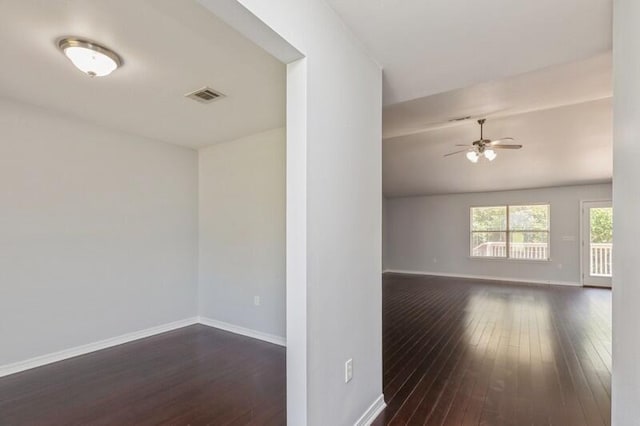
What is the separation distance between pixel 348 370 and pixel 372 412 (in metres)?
0.55

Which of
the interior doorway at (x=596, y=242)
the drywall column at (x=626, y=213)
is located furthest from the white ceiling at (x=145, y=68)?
the interior doorway at (x=596, y=242)

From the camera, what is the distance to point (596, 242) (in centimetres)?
707

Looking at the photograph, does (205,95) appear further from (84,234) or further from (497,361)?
(497,361)

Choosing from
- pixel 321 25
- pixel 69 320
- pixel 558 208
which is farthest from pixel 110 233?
pixel 558 208

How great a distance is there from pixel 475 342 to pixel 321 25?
3697 millimetres

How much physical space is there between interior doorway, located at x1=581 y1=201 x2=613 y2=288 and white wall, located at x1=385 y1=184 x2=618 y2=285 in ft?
0.45

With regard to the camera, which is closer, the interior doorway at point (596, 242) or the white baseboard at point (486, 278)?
the interior doorway at point (596, 242)

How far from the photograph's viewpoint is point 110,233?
347cm

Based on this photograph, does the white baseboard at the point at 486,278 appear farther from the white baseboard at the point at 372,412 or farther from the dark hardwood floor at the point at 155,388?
the white baseboard at the point at 372,412

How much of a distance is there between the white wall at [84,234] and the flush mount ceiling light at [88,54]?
1515 mm

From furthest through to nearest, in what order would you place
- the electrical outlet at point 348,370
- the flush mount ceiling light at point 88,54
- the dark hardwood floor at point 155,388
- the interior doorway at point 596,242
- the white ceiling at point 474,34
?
the interior doorway at point 596,242 → the dark hardwood floor at point 155,388 → the flush mount ceiling light at point 88,54 → the electrical outlet at point 348,370 → the white ceiling at point 474,34

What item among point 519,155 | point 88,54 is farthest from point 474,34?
point 519,155

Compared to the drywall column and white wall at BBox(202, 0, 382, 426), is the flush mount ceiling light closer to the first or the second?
white wall at BBox(202, 0, 382, 426)

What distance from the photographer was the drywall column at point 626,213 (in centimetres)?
121
